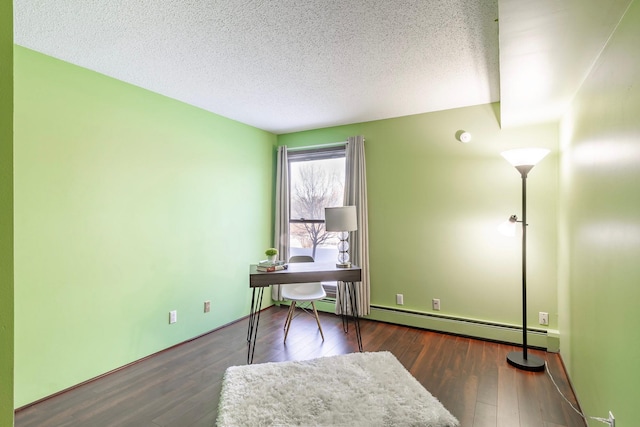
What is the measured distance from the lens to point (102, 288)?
8.49 ft

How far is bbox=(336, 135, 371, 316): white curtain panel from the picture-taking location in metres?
3.86

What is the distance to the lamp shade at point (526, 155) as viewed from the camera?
8.43 feet

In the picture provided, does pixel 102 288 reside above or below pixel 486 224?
below

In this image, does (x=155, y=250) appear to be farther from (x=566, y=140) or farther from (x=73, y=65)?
(x=566, y=140)

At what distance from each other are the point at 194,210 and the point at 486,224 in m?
3.20

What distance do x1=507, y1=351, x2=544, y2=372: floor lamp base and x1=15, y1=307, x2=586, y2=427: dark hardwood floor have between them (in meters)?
0.06

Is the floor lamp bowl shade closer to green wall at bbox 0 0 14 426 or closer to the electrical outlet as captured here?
the electrical outlet

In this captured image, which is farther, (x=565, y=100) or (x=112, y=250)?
(x=112, y=250)

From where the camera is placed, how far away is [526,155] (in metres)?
2.61

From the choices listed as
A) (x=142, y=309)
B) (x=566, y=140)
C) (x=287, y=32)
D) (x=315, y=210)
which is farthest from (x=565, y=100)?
(x=142, y=309)

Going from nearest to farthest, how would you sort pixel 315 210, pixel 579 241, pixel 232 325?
pixel 579 241 < pixel 232 325 < pixel 315 210

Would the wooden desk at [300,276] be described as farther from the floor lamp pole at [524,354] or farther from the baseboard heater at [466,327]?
the floor lamp pole at [524,354]

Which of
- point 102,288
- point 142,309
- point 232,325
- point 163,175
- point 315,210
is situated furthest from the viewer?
point 315,210

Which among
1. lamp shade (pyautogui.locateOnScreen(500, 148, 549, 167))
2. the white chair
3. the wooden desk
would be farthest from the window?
lamp shade (pyautogui.locateOnScreen(500, 148, 549, 167))
